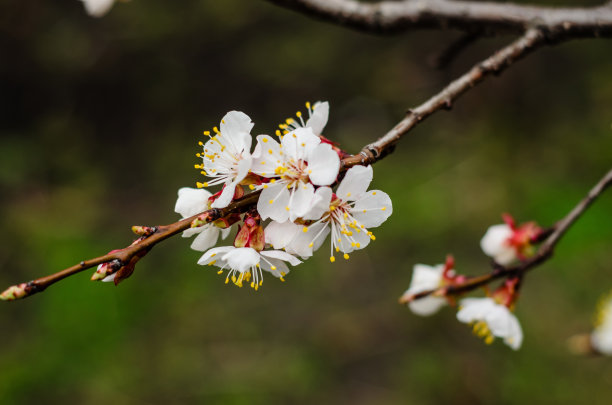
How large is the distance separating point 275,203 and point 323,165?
0.09 metres

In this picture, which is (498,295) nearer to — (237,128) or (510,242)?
(510,242)

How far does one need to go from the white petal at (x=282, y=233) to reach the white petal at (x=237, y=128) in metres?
0.13

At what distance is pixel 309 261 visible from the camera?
2.64 m

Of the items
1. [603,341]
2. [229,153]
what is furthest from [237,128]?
[603,341]

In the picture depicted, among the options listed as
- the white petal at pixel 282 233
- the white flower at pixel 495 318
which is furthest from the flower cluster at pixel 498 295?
the white petal at pixel 282 233

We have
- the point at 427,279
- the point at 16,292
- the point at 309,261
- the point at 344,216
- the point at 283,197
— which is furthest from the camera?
the point at 309,261

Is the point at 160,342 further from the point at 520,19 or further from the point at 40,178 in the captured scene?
the point at 520,19

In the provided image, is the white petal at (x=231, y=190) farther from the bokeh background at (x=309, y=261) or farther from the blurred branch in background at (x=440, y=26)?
the bokeh background at (x=309, y=261)

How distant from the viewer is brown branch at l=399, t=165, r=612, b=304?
883 mm

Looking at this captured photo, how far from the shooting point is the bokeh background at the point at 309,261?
2.25 m

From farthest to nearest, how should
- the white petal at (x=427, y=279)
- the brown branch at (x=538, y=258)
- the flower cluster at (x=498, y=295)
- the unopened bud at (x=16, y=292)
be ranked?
the white petal at (x=427, y=279) < the flower cluster at (x=498, y=295) < the brown branch at (x=538, y=258) < the unopened bud at (x=16, y=292)

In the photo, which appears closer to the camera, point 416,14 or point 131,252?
point 131,252

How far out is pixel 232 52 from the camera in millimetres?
3455

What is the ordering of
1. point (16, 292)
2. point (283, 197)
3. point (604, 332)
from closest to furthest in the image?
point (16, 292)
point (283, 197)
point (604, 332)
